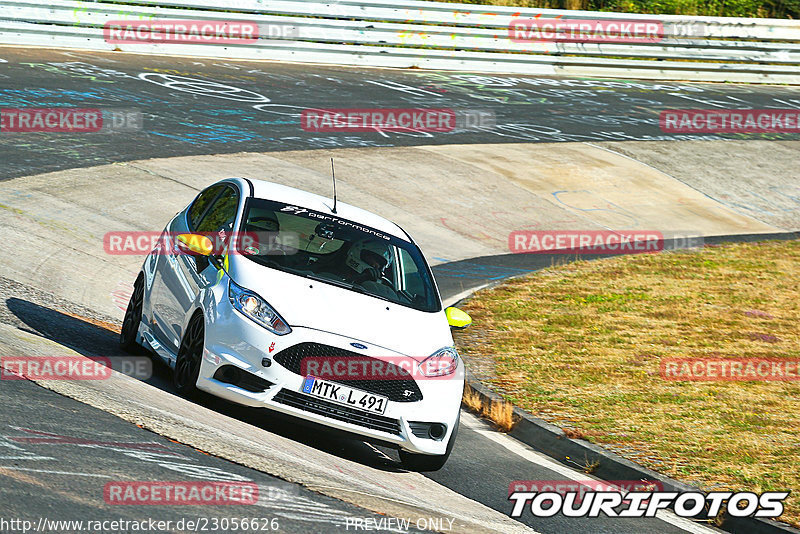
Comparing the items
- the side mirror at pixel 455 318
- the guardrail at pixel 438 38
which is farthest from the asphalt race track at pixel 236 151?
the side mirror at pixel 455 318

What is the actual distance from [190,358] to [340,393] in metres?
1.18

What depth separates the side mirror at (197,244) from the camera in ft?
25.8

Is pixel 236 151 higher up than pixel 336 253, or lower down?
lower down

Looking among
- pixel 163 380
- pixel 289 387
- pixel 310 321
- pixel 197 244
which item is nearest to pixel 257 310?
pixel 310 321
